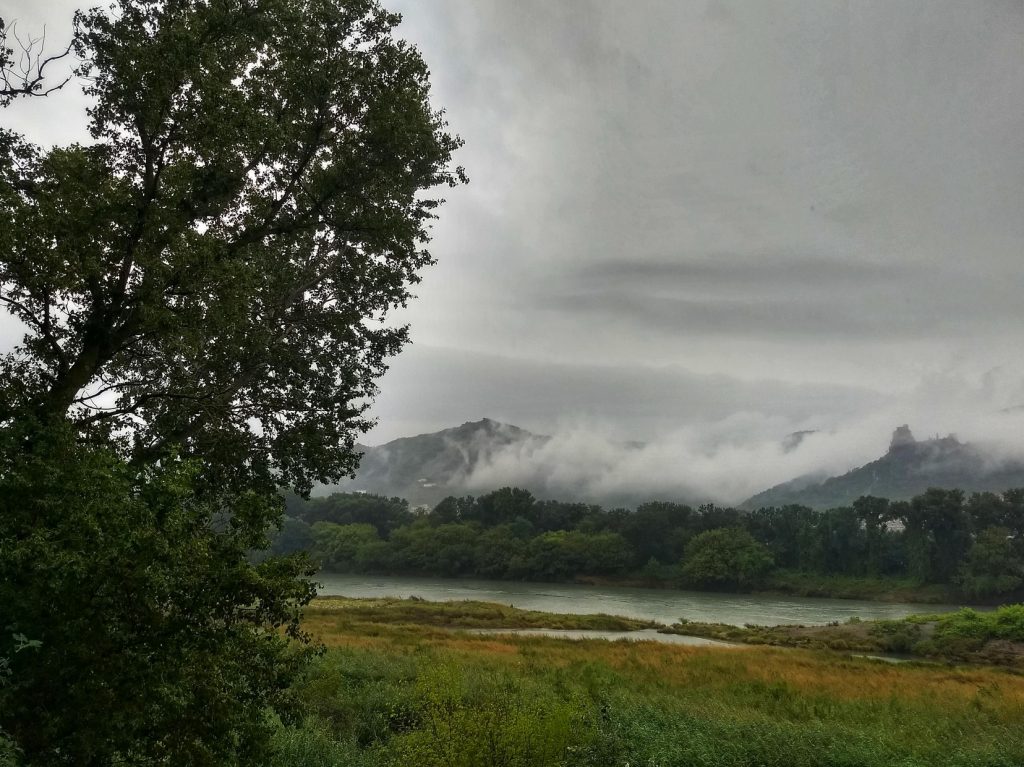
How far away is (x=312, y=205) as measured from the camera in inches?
473

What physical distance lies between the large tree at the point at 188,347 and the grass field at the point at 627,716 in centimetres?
178

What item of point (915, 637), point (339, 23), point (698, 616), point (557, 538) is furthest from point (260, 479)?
point (557, 538)

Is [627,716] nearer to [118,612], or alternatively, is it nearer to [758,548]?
[118,612]

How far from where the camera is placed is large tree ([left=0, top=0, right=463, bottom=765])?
523 cm

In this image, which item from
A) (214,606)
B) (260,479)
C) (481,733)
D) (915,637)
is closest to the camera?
(214,606)

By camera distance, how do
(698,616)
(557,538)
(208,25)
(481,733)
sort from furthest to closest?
1. (557,538)
2. (698,616)
3. (208,25)
4. (481,733)

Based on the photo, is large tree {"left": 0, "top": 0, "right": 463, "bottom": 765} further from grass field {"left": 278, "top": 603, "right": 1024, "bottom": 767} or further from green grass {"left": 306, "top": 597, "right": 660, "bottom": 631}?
green grass {"left": 306, "top": 597, "right": 660, "bottom": 631}

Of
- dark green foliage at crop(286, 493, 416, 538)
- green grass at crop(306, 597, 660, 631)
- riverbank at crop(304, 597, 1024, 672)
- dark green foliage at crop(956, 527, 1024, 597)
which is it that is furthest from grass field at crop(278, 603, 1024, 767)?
dark green foliage at crop(286, 493, 416, 538)

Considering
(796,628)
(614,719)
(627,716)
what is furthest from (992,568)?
(614,719)

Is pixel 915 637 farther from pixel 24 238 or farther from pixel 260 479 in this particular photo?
pixel 24 238

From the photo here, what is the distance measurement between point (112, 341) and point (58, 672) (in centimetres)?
512

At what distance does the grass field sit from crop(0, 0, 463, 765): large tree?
1781 millimetres

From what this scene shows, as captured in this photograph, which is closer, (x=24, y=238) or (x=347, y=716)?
(x=24, y=238)

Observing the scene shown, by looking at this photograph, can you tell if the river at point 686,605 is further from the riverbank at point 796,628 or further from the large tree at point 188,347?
the large tree at point 188,347
